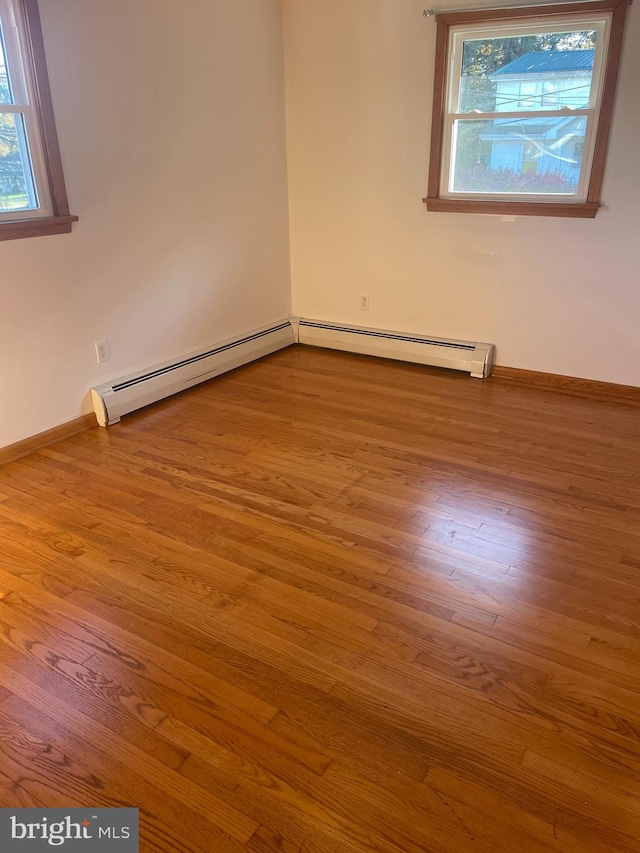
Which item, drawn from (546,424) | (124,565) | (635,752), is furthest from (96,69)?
(635,752)

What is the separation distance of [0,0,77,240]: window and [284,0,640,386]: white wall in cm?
203

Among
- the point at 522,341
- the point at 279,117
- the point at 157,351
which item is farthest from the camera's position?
the point at 279,117

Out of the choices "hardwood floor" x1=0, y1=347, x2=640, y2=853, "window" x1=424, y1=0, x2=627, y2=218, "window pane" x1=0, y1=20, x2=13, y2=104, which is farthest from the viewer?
"window" x1=424, y1=0, x2=627, y2=218

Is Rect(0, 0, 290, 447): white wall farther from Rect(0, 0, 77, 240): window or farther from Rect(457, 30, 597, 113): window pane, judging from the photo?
Rect(457, 30, 597, 113): window pane

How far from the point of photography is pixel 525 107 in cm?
369

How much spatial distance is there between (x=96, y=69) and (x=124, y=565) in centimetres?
246

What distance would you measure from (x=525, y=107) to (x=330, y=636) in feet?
10.7

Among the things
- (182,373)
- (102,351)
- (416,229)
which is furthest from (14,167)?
(416,229)

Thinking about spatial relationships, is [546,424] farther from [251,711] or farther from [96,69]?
[96,69]

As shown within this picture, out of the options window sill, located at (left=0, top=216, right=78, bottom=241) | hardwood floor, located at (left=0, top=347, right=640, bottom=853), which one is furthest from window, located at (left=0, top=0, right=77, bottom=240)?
hardwood floor, located at (left=0, top=347, right=640, bottom=853)

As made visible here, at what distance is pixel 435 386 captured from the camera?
409cm

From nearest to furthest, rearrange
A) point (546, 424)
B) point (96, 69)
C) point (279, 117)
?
point (96, 69)
point (546, 424)
point (279, 117)

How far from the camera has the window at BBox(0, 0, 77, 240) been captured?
9.12 ft

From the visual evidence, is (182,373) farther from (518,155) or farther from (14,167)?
(518,155)
